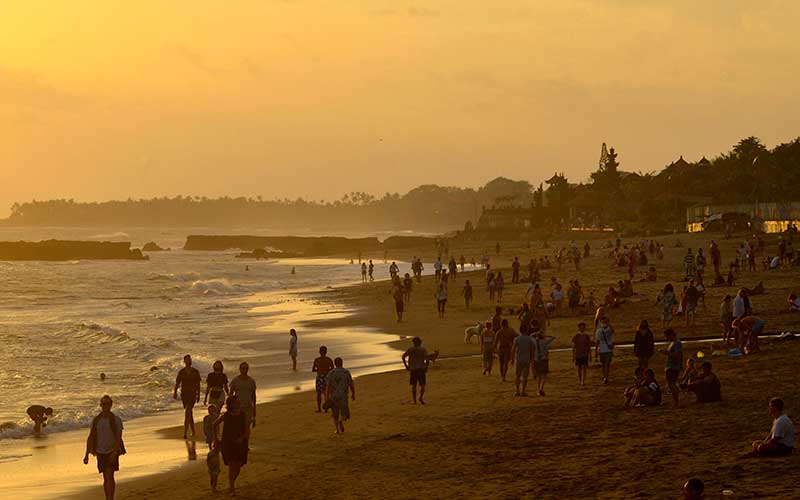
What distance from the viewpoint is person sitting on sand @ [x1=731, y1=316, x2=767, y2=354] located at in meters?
19.8

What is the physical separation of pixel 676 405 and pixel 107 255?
119027 mm

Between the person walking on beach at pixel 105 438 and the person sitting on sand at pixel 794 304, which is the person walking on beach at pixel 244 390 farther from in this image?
the person sitting on sand at pixel 794 304

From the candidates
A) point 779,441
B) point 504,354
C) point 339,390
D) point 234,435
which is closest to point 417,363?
point 339,390

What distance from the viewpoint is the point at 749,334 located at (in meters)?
19.9

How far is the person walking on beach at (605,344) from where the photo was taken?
18094 millimetres

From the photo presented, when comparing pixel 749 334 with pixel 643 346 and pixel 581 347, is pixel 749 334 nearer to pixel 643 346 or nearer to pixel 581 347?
pixel 643 346

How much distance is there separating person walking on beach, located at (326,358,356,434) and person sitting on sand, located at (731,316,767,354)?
9.01 meters

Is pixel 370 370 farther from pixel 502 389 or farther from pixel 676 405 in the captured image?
pixel 676 405

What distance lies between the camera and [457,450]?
13.6 metres

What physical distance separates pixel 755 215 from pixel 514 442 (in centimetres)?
5569

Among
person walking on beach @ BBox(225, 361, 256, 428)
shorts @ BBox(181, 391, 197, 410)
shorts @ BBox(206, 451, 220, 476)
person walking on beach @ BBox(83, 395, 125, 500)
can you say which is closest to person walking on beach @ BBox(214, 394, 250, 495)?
shorts @ BBox(206, 451, 220, 476)

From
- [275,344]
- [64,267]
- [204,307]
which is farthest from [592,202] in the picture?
[275,344]

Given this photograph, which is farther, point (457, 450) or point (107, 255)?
point (107, 255)

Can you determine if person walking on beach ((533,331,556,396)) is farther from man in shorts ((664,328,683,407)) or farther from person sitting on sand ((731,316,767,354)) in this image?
person sitting on sand ((731,316,767,354))
